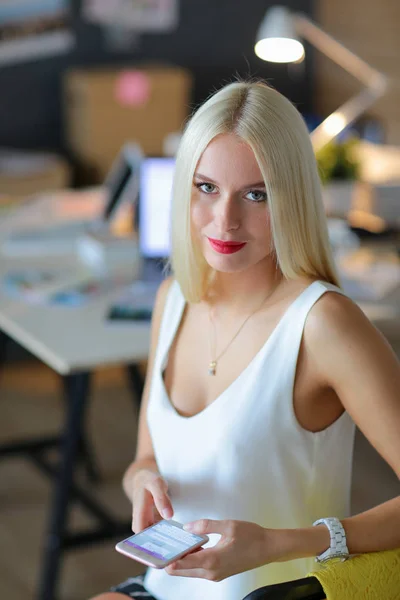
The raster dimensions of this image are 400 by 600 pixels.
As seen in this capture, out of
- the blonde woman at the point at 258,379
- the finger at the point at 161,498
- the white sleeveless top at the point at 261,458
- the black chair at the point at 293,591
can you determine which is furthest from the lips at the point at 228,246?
the black chair at the point at 293,591

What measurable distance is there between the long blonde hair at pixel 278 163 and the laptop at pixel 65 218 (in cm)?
173

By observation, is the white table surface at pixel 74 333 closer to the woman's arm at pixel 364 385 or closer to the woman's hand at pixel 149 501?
the woman's hand at pixel 149 501

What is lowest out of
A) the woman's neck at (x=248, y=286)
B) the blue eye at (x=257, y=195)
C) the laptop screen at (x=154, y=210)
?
the woman's neck at (x=248, y=286)

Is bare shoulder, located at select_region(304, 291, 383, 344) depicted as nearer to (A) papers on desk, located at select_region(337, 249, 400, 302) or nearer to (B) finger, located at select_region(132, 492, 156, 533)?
(B) finger, located at select_region(132, 492, 156, 533)

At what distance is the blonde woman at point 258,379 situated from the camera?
135cm

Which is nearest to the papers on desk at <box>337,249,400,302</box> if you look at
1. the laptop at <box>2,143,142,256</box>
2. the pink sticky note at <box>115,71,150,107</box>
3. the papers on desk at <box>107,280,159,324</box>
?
the papers on desk at <box>107,280,159,324</box>

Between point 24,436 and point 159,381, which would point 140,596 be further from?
point 24,436

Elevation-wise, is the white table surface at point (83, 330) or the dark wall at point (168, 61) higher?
the dark wall at point (168, 61)

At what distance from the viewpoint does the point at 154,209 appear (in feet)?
9.75

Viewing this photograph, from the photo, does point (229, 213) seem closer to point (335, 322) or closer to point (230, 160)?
point (230, 160)

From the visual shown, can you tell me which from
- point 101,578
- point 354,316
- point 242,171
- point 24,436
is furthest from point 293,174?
point 24,436

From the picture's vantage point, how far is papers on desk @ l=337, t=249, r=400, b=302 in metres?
2.73

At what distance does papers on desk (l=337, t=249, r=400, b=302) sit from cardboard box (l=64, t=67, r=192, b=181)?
272 cm

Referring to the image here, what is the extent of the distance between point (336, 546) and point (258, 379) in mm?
263
